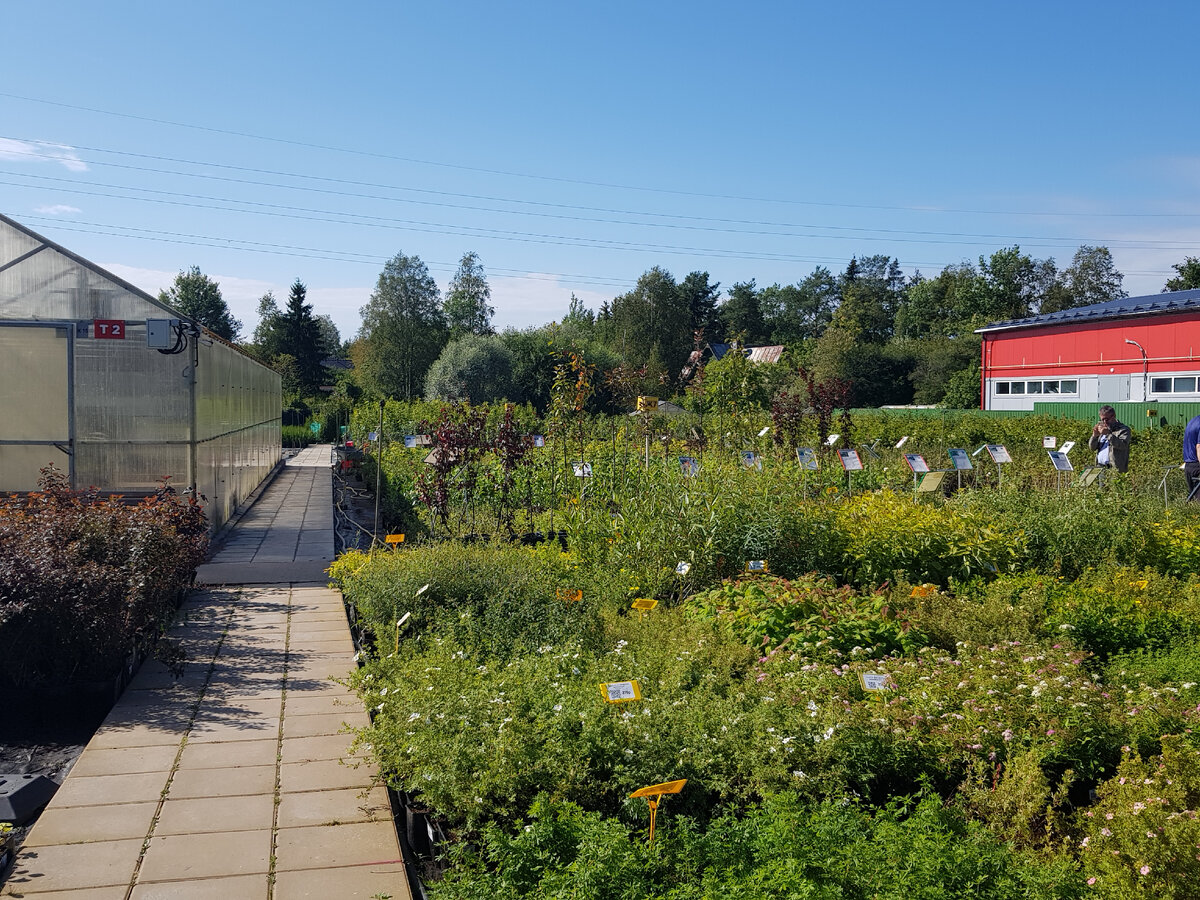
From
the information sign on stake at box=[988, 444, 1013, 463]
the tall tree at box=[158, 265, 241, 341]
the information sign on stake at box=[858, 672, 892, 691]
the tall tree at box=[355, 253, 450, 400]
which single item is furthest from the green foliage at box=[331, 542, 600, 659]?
the tall tree at box=[158, 265, 241, 341]

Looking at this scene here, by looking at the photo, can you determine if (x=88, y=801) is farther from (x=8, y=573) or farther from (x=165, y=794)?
(x=8, y=573)

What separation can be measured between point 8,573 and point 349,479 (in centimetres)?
1381

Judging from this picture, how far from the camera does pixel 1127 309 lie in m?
19.9

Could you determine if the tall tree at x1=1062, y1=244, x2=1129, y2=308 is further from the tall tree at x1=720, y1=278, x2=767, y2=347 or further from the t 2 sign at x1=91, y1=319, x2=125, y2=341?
the t 2 sign at x1=91, y1=319, x2=125, y2=341

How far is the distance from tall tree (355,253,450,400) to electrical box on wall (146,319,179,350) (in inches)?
1250

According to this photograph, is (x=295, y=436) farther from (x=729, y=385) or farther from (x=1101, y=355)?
(x=1101, y=355)

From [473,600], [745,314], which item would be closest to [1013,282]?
[745,314]

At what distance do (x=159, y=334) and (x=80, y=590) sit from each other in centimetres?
500

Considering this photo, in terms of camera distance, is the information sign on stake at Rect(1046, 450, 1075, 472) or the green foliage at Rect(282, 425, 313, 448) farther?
the green foliage at Rect(282, 425, 313, 448)

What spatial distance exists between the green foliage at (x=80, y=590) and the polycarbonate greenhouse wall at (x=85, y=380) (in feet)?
11.0

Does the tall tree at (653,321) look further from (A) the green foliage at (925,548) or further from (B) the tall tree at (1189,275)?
(A) the green foliage at (925,548)

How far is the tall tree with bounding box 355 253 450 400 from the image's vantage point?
43.5 metres

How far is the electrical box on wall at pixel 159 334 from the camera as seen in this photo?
922 centimetres

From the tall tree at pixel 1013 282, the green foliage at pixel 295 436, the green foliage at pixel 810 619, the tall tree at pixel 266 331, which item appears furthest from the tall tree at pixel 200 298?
the green foliage at pixel 810 619
